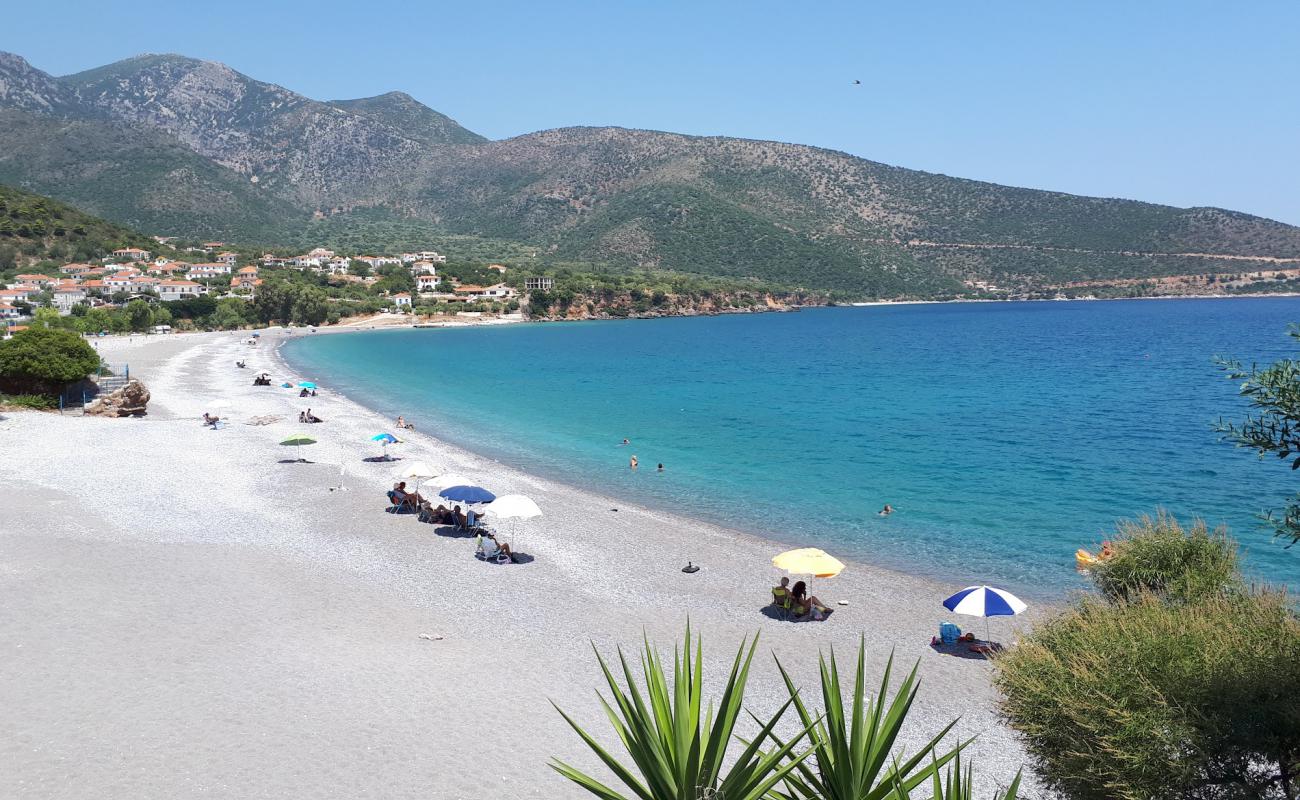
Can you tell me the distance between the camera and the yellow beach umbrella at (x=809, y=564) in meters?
13.3

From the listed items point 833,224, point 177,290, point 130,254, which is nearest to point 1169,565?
point 177,290

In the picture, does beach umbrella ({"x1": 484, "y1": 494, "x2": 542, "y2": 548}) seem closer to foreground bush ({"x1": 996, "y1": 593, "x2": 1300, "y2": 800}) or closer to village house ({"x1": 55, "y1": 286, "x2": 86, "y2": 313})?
foreground bush ({"x1": 996, "y1": 593, "x2": 1300, "y2": 800})

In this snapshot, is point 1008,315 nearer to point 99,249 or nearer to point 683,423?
point 683,423

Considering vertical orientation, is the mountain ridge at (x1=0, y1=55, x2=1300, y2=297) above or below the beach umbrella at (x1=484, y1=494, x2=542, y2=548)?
above

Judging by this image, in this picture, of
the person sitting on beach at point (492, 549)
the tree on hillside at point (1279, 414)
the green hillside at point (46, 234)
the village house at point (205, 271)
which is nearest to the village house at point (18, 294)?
the green hillside at point (46, 234)

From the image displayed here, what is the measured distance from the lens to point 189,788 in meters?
7.54

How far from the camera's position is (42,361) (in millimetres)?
30922

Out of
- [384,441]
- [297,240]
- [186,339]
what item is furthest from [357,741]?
[297,240]

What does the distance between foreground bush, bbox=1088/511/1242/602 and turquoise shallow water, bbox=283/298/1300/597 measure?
223 cm

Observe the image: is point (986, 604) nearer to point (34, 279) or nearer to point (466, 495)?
point (466, 495)

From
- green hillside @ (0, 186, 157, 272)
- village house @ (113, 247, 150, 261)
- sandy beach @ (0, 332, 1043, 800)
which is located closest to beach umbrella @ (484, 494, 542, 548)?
sandy beach @ (0, 332, 1043, 800)

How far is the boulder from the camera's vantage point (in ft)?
104

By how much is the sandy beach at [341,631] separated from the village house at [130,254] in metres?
108

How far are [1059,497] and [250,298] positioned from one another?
107 m
